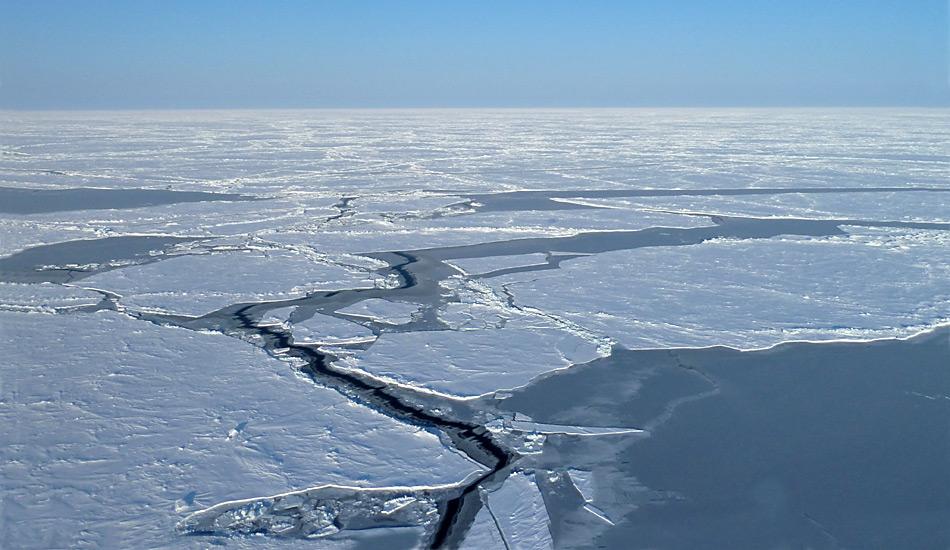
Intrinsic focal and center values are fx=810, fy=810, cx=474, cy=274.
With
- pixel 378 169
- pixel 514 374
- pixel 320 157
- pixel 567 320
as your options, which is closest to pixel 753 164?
pixel 378 169

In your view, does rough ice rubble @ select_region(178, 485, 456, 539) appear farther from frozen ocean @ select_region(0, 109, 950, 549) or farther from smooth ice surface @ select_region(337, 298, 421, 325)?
smooth ice surface @ select_region(337, 298, 421, 325)

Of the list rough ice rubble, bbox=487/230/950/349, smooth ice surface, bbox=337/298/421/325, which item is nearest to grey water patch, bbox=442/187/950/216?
rough ice rubble, bbox=487/230/950/349

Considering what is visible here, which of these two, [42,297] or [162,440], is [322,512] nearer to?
[162,440]

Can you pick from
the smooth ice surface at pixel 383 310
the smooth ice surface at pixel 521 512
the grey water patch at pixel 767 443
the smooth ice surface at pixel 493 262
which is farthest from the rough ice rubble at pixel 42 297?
the smooth ice surface at pixel 521 512

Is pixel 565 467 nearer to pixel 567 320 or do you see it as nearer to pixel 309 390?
pixel 309 390

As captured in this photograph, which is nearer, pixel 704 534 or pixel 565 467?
pixel 704 534

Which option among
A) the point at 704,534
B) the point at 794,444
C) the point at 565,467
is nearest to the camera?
the point at 704,534

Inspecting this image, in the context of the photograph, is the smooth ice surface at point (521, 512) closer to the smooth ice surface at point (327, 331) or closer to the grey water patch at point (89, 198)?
the smooth ice surface at point (327, 331)
